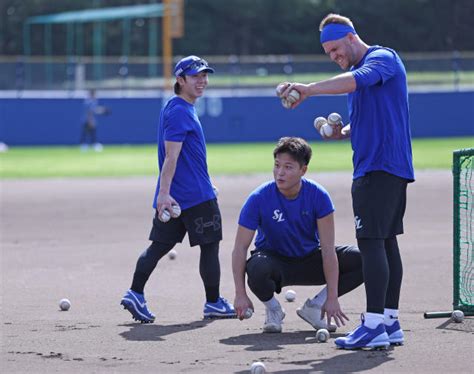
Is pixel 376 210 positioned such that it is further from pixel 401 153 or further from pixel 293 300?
pixel 293 300

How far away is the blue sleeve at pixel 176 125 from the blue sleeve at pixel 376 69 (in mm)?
1887

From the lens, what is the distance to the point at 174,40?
183 feet

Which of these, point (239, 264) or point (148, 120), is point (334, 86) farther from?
point (148, 120)

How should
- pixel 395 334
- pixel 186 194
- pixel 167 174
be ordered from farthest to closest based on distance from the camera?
pixel 186 194 → pixel 167 174 → pixel 395 334

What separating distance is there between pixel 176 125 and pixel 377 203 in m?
1.97

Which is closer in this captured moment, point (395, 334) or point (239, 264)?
point (395, 334)

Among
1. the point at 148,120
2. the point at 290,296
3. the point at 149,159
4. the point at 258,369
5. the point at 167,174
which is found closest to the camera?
the point at 258,369

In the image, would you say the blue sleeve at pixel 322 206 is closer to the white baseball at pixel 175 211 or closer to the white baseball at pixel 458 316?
the white baseball at pixel 175 211

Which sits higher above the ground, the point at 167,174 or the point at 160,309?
the point at 167,174

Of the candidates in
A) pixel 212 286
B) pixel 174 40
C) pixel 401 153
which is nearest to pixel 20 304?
pixel 212 286

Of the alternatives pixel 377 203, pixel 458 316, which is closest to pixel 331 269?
pixel 377 203

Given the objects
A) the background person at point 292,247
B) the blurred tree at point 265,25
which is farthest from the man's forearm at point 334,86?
the blurred tree at point 265,25

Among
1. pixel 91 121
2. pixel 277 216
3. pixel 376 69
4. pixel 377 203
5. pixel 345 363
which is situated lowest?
pixel 345 363

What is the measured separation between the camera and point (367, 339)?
6633 millimetres
